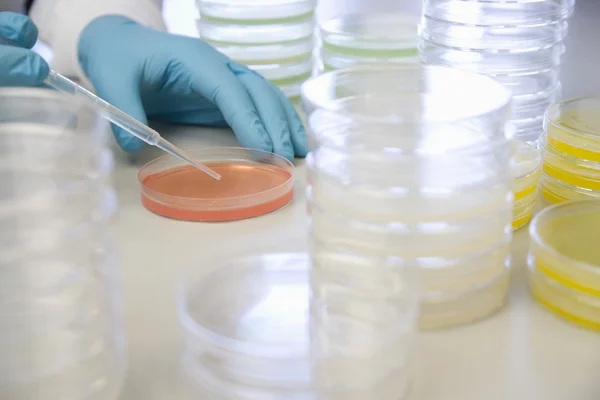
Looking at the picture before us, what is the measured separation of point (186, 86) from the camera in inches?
62.4

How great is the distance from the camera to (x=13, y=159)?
0.70 m

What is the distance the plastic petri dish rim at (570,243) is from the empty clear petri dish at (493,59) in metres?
0.54

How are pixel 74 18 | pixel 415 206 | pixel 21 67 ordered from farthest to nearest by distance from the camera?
pixel 74 18, pixel 21 67, pixel 415 206

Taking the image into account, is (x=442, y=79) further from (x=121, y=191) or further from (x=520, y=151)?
(x=121, y=191)

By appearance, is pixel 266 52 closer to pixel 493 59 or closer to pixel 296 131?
pixel 296 131

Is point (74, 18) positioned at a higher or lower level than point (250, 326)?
higher

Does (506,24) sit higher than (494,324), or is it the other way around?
(506,24)

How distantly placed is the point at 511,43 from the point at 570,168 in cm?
41

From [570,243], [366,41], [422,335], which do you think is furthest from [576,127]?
[366,41]

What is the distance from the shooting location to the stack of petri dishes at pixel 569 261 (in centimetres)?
92

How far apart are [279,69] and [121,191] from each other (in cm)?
71

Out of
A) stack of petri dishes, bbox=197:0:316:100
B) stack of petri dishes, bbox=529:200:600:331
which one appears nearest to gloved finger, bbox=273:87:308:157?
stack of petri dishes, bbox=197:0:316:100

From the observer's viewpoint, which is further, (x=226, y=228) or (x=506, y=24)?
(x=506, y=24)

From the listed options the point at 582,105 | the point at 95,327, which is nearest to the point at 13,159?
the point at 95,327
